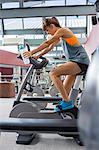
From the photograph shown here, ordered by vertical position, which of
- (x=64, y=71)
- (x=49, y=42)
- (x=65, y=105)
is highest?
(x=49, y=42)

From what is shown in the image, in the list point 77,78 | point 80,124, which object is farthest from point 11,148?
point 80,124

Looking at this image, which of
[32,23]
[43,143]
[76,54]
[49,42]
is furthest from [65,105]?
[32,23]

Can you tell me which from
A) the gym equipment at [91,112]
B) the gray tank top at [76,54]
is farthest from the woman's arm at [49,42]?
the gym equipment at [91,112]

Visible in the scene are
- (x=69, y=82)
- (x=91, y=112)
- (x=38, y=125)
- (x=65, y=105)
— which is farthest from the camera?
(x=69, y=82)

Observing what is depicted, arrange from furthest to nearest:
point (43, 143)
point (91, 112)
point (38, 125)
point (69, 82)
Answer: point (69, 82) < point (43, 143) < point (38, 125) < point (91, 112)

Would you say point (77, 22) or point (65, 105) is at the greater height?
point (77, 22)

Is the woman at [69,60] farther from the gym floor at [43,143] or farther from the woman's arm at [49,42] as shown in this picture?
the gym floor at [43,143]

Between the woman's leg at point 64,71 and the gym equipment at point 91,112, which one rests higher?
the gym equipment at point 91,112

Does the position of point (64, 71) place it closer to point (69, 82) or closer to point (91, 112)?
point (69, 82)

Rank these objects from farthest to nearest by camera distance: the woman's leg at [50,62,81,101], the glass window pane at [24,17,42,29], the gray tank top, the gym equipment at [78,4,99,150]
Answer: the glass window pane at [24,17,42,29], the gray tank top, the woman's leg at [50,62,81,101], the gym equipment at [78,4,99,150]

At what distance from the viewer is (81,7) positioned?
7238 millimetres

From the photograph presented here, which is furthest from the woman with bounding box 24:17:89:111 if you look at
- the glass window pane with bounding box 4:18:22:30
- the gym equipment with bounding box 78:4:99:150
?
the glass window pane with bounding box 4:18:22:30

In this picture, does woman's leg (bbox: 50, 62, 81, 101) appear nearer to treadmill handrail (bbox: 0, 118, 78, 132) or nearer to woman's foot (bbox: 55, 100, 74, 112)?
woman's foot (bbox: 55, 100, 74, 112)

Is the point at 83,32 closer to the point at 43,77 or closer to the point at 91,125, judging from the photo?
the point at 43,77
